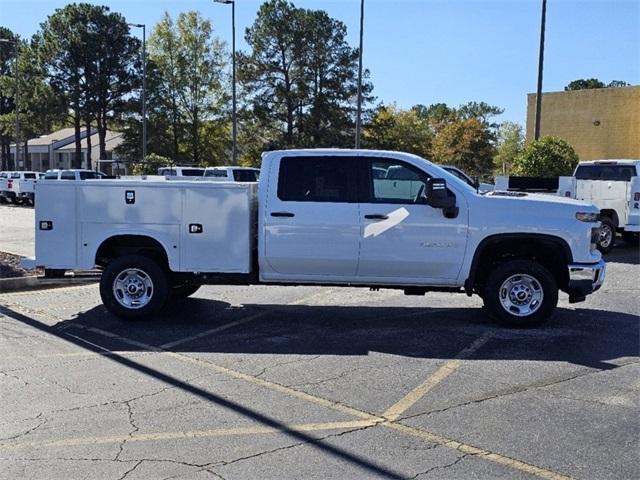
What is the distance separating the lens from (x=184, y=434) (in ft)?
15.4

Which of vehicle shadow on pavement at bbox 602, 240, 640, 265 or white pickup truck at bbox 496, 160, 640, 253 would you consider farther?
white pickup truck at bbox 496, 160, 640, 253

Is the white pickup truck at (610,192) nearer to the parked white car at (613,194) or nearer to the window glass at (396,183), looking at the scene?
the parked white car at (613,194)

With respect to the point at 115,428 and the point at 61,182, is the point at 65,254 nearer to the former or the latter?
the point at 61,182

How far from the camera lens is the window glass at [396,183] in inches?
307

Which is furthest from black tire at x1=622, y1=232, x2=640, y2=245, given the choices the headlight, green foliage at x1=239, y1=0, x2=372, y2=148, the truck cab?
green foliage at x1=239, y1=0, x2=372, y2=148

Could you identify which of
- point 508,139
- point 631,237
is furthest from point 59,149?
point 631,237

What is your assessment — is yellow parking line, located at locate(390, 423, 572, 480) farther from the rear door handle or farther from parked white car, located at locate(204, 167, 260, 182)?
parked white car, located at locate(204, 167, 260, 182)

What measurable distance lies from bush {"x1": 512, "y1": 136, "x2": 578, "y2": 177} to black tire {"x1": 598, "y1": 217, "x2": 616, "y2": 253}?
24.1 ft

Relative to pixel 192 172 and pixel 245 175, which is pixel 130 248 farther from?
A: pixel 192 172

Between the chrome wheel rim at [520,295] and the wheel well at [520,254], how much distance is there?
12.7 inches

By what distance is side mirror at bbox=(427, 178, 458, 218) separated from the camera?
752 centimetres

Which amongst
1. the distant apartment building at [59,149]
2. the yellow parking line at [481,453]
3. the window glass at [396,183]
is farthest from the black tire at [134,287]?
the distant apartment building at [59,149]

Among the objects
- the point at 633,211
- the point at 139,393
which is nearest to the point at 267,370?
the point at 139,393

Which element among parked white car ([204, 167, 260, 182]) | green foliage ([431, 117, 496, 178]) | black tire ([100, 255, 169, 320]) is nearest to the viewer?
black tire ([100, 255, 169, 320])
